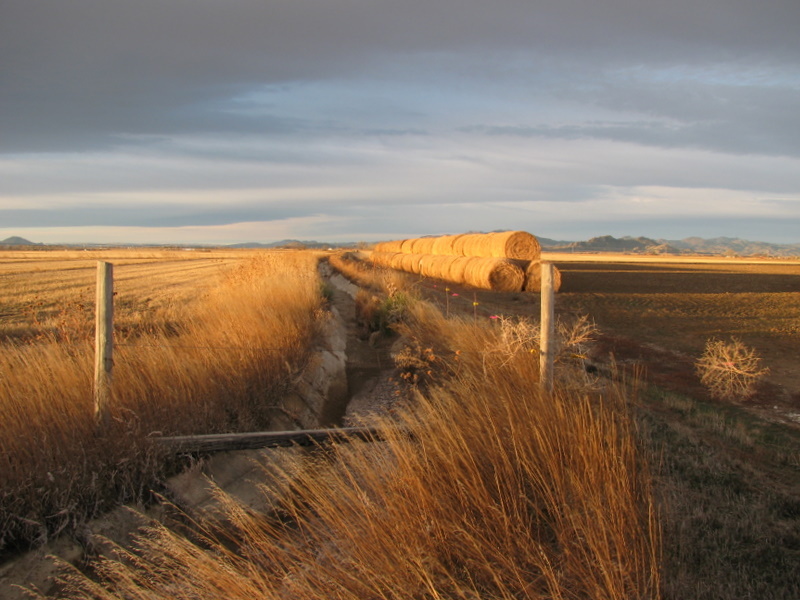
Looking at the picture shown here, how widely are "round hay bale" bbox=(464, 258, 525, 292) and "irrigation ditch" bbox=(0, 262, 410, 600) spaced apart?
1094cm

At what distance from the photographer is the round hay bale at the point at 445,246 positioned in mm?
27975

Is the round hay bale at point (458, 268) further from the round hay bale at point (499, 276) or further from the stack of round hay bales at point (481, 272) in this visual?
the round hay bale at point (499, 276)

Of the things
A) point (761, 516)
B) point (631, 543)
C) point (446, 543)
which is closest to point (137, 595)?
point (446, 543)

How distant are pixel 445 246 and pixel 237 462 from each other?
24.9 meters

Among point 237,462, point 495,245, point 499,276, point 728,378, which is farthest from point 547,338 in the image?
point 495,245

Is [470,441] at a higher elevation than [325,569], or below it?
higher

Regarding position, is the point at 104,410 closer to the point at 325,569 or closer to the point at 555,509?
the point at 325,569

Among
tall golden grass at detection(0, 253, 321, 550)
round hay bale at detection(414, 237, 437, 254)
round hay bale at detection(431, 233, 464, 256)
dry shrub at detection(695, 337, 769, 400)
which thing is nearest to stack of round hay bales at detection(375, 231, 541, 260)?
round hay bale at detection(431, 233, 464, 256)

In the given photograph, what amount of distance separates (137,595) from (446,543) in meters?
1.53

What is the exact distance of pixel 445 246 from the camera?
95.4ft

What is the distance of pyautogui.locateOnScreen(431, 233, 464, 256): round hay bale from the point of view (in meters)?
28.0

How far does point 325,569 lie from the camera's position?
8.33 feet

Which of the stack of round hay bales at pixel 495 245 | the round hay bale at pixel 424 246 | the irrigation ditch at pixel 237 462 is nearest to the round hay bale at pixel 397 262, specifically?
the round hay bale at pixel 424 246

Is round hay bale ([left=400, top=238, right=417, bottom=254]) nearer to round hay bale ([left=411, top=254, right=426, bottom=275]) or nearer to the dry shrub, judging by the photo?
round hay bale ([left=411, top=254, right=426, bottom=275])
